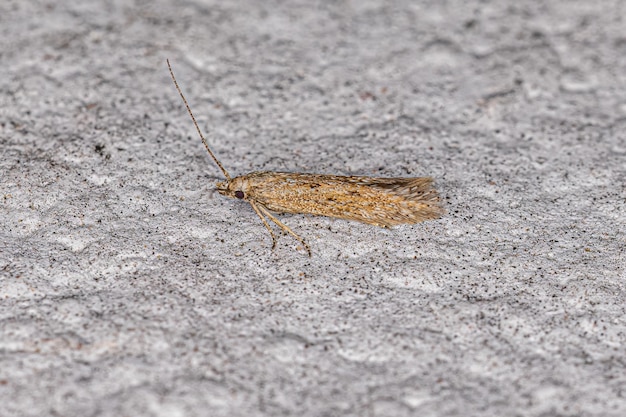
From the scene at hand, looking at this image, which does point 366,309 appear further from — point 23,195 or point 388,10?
point 388,10

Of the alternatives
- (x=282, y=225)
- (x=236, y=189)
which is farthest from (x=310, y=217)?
(x=236, y=189)

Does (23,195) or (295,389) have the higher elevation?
(23,195)

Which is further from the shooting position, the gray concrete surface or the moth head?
the moth head

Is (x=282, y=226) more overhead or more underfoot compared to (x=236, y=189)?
more underfoot

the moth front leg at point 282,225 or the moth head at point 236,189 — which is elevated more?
the moth head at point 236,189

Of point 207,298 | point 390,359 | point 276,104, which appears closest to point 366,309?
point 390,359

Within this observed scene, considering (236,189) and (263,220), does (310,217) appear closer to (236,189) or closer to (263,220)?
(263,220)
